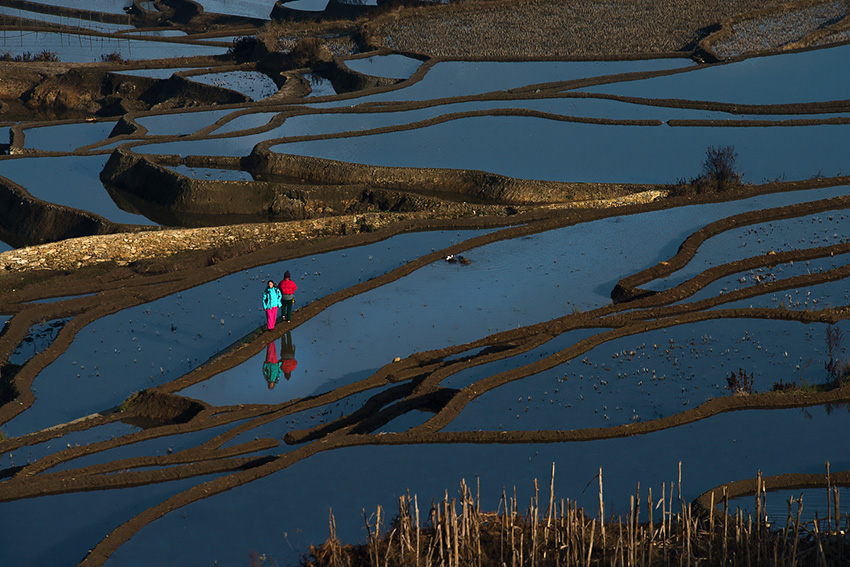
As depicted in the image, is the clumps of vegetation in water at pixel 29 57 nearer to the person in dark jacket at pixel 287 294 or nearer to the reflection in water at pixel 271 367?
the person in dark jacket at pixel 287 294

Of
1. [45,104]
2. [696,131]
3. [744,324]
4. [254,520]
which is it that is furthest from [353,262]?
[45,104]

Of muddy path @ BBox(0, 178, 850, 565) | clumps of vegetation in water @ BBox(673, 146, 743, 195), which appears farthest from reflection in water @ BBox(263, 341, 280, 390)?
clumps of vegetation in water @ BBox(673, 146, 743, 195)

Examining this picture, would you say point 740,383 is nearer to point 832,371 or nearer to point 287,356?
point 832,371

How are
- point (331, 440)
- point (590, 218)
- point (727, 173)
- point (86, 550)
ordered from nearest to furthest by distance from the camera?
1. point (86, 550)
2. point (331, 440)
3. point (590, 218)
4. point (727, 173)

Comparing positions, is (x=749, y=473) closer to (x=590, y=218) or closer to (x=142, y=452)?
(x=142, y=452)

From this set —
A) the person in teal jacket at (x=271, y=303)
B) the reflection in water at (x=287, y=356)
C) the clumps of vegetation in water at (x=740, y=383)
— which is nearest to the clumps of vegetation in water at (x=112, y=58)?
the person in teal jacket at (x=271, y=303)

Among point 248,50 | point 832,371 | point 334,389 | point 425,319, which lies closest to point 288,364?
point 334,389

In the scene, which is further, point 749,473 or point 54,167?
point 54,167
